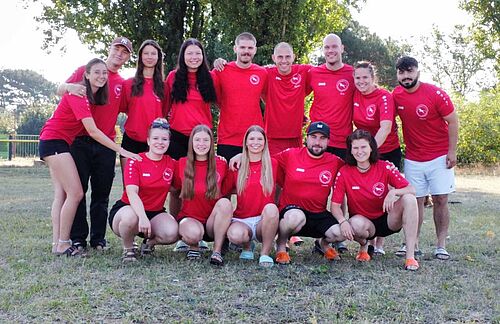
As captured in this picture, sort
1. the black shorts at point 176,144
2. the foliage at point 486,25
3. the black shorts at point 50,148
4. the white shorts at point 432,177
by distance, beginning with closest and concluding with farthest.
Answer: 1. the black shorts at point 50,148
2. the white shorts at point 432,177
3. the black shorts at point 176,144
4. the foliage at point 486,25

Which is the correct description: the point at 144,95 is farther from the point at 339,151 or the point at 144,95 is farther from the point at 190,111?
the point at 339,151

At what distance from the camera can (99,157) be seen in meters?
5.87

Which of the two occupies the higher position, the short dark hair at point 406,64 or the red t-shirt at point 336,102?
the short dark hair at point 406,64

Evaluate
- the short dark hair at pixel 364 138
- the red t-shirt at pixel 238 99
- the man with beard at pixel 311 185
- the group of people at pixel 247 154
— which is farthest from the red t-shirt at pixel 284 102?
the short dark hair at pixel 364 138

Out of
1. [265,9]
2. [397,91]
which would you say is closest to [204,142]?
[397,91]

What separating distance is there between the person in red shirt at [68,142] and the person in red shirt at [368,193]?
6.64 feet

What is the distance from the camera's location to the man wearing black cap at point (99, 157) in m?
5.76

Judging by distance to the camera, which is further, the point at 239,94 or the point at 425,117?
the point at 239,94

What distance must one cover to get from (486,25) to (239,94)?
22.0 metres

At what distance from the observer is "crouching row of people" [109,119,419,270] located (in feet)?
17.0

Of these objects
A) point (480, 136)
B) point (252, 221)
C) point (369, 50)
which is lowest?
point (252, 221)

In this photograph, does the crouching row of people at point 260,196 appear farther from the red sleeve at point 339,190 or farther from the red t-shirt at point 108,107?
the red t-shirt at point 108,107

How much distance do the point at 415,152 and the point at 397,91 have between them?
2.18 feet

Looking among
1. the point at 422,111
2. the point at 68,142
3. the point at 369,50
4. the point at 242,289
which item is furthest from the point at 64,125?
the point at 369,50
